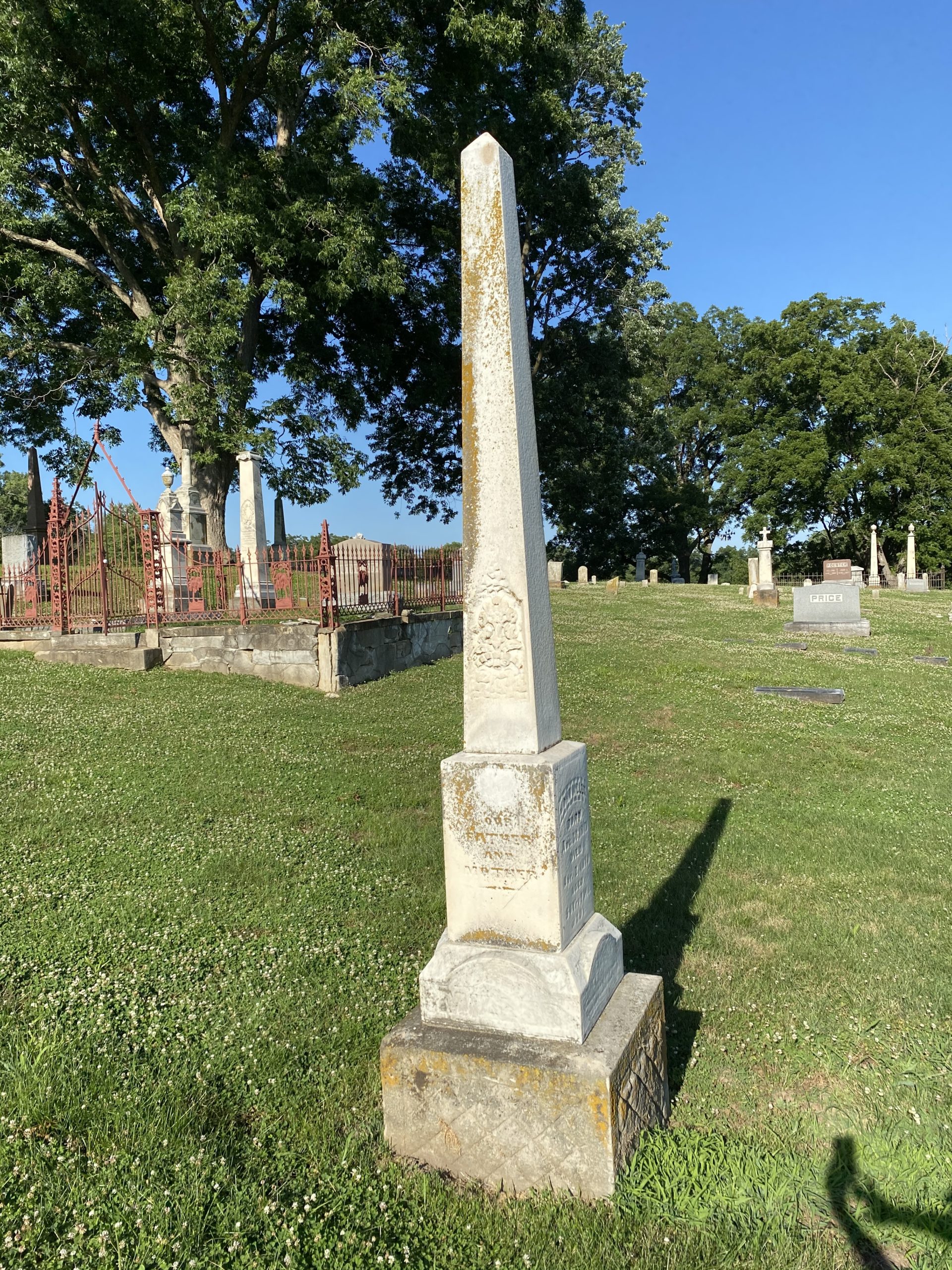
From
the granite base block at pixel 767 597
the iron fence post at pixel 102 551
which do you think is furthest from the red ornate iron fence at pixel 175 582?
the granite base block at pixel 767 597

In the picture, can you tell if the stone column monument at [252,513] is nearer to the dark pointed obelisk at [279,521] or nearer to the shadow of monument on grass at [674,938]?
the dark pointed obelisk at [279,521]

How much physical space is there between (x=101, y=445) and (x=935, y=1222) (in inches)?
760

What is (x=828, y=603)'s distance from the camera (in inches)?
688

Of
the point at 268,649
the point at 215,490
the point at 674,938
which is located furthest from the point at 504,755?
the point at 215,490

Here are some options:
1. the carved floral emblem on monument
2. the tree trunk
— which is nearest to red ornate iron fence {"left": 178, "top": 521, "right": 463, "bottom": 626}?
the tree trunk

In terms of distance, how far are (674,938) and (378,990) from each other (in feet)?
5.35

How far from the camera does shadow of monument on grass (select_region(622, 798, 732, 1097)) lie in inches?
138

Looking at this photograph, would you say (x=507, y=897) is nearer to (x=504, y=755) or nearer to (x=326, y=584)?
(x=504, y=755)

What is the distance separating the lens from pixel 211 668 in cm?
1129

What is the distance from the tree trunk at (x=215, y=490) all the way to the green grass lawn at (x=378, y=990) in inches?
406

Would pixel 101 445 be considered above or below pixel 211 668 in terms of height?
above

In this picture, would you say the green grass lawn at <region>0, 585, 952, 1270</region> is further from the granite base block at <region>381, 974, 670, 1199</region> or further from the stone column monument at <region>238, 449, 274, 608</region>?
the stone column monument at <region>238, 449, 274, 608</region>

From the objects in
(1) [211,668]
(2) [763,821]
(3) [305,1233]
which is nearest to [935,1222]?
(3) [305,1233]

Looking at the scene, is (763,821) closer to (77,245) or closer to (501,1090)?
(501,1090)
